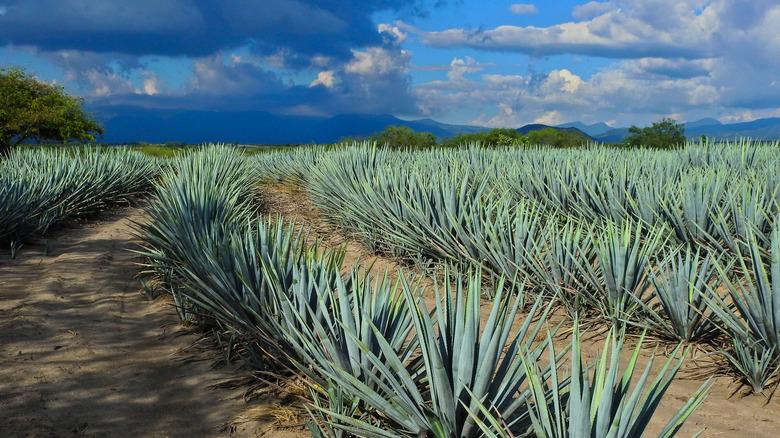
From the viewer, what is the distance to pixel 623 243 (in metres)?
3.80

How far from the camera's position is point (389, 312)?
2582mm

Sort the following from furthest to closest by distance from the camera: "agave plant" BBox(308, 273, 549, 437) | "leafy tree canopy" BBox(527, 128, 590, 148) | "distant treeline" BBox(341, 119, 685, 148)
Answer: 1. "leafy tree canopy" BBox(527, 128, 590, 148)
2. "distant treeline" BBox(341, 119, 685, 148)
3. "agave plant" BBox(308, 273, 549, 437)

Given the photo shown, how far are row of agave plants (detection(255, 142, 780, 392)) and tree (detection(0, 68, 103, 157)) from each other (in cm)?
2610

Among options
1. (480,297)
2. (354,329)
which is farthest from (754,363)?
(354,329)

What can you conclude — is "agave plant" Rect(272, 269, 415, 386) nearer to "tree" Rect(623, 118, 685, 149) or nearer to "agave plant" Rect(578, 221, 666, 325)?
"agave plant" Rect(578, 221, 666, 325)

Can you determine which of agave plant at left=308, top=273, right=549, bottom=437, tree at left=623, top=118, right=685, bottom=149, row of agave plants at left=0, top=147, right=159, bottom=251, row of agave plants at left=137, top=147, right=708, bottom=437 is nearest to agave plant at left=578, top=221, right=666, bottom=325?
row of agave plants at left=137, top=147, right=708, bottom=437

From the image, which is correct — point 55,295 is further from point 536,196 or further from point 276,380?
point 536,196

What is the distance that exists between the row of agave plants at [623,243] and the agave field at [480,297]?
0.02 metres

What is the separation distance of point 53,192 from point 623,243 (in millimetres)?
6761

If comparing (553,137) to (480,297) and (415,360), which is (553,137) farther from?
(415,360)

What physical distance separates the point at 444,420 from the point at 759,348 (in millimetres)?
2158

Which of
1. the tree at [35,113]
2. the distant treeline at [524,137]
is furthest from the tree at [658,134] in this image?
the tree at [35,113]

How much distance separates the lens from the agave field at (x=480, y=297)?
1906 millimetres

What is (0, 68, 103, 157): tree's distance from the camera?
2848cm
